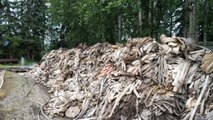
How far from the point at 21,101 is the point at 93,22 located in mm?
10402

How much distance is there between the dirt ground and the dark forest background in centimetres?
511

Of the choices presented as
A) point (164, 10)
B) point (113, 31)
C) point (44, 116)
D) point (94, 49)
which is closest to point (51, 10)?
point (113, 31)

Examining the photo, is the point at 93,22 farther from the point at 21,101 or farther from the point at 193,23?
the point at 21,101

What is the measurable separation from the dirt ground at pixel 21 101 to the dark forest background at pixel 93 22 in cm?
511

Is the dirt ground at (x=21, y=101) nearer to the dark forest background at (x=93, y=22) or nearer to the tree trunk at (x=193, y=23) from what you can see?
the dark forest background at (x=93, y=22)

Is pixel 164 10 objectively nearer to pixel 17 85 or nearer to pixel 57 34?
pixel 17 85

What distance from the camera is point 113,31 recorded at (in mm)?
21641

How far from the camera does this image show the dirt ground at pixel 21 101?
8.62 m

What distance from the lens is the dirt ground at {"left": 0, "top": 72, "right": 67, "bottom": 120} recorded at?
8617 mm

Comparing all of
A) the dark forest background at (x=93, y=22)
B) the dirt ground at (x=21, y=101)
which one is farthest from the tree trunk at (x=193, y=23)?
the dirt ground at (x=21, y=101)

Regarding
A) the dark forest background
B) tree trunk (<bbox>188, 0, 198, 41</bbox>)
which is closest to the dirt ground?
the dark forest background

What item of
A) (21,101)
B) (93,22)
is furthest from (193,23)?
(21,101)

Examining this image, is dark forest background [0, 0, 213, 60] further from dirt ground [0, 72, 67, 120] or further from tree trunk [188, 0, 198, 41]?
dirt ground [0, 72, 67, 120]

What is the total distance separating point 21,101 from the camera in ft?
33.4
